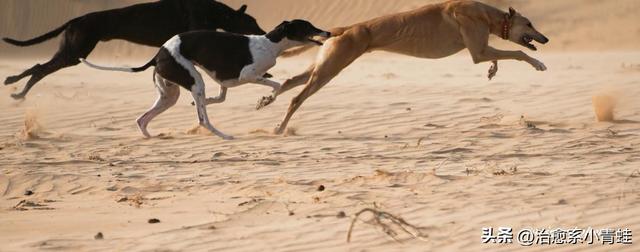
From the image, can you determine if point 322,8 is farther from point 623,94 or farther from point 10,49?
point 623,94

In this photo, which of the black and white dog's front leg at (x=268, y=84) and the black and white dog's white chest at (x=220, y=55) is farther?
the black and white dog's front leg at (x=268, y=84)

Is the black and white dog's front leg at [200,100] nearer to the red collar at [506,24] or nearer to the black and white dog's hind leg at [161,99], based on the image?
the black and white dog's hind leg at [161,99]

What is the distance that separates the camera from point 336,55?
11.0m

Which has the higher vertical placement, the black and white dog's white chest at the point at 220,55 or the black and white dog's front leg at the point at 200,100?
the black and white dog's white chest at the point at 220,55

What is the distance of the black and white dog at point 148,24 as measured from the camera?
40.3 feet

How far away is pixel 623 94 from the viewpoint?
13961mm

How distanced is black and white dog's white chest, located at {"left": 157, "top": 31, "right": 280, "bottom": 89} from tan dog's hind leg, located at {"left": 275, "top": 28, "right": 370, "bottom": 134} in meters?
0.43

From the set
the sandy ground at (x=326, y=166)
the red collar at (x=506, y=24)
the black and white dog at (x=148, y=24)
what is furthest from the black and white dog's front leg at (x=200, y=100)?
the red collar at (x=506, y=24)

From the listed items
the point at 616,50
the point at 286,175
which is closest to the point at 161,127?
the point at 286,175

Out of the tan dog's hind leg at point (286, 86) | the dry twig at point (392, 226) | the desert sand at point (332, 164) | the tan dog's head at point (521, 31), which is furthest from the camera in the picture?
the tan dog's head at point (521, 31)

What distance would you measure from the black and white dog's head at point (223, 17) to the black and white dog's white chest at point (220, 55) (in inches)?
50.3

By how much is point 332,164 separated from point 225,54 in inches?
79.3

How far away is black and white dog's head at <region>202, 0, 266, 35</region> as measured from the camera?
484 inches

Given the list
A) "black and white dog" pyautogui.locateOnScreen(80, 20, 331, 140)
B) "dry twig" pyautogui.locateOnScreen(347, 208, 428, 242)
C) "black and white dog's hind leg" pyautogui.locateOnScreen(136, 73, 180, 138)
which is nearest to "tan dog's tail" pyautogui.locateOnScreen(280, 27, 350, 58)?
"black and white dog" pyautogui.locateOnScreen(80, 20, 331, 140)
